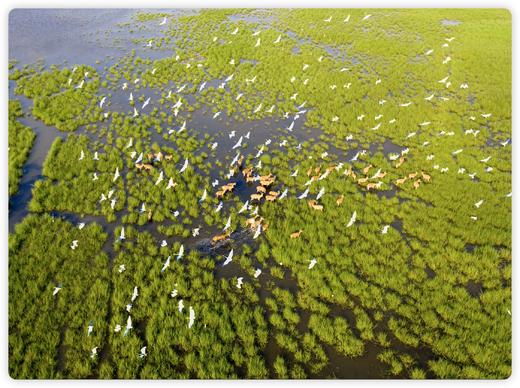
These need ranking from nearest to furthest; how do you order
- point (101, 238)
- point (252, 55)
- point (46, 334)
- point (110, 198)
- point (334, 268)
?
point (46, 334), point (334, 268), point (101, 238), point (110, 198), point (252, 55)

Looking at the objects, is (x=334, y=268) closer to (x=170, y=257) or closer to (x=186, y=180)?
(x=170, y=257)

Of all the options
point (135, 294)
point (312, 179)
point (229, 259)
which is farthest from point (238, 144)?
point (135, 294)

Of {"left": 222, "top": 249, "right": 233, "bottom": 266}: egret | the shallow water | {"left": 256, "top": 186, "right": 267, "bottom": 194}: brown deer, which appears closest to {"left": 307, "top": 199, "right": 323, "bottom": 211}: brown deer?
{"left": 256, "top": 186, "right": 267, "bottom": 194}: brown deer

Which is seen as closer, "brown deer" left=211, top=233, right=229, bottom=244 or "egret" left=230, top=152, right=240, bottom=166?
"brown deer" left=211, top=233, right=229, bottom=244

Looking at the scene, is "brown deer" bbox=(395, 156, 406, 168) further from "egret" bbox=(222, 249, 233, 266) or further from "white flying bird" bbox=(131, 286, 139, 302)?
"white flying bird" bbox=(131, 286, 139, 302)

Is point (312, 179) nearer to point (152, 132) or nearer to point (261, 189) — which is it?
point (261, 189)

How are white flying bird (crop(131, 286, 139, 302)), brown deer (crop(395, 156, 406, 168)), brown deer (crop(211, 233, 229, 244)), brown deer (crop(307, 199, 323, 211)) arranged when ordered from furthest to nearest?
brown deer (crop(395, 156, 406, 168)) → brown deer (crop(307, 199, 323, 211)) → brown deer (crop(211, 233, 229, 244)) → white flying bird (crop(131, 286, 139, 302))

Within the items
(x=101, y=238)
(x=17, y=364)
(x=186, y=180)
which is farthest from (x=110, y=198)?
(x=17, y=364)

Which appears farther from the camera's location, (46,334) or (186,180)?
(186,180)
